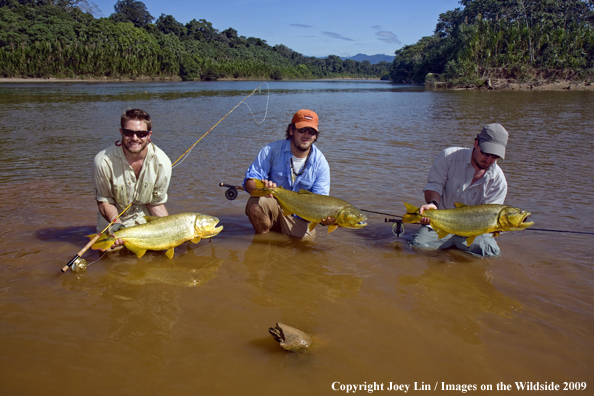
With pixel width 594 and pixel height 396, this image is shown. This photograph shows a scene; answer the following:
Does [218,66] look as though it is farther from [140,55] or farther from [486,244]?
[486,244]

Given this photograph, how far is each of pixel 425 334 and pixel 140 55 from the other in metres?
93.0

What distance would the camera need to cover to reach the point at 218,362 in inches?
114

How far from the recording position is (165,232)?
4379 mm

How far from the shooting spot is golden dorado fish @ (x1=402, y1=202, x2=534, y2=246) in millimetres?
4242

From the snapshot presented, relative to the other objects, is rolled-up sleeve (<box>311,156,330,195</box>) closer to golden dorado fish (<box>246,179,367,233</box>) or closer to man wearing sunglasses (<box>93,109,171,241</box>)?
golden dorado fish (<box>246,179,367,233</box>)

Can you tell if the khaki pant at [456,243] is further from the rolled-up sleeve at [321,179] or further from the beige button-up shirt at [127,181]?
the beige button-up shirt at [127,181]

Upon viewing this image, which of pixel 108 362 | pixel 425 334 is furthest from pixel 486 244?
pixel 108 362

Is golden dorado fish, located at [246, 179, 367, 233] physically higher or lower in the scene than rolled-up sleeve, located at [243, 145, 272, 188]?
lower

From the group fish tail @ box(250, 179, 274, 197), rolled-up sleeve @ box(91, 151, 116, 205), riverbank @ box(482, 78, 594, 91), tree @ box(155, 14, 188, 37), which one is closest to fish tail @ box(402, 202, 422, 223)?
fish tail @ box(250, 179, 274, 197)

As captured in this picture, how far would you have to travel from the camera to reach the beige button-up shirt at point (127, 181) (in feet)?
14.8

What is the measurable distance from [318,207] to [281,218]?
1.12 m

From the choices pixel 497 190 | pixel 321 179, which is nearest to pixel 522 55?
pixel 497 190

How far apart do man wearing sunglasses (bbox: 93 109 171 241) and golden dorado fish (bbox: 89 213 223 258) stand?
34 centimetres

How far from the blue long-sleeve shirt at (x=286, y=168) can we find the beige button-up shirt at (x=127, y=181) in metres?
1.11
